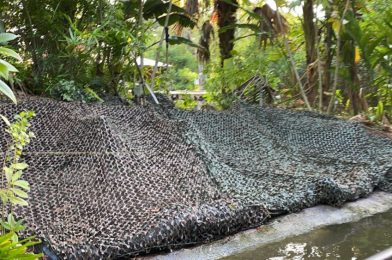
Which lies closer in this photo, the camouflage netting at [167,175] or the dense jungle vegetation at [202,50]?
the camouflage netting at [167,175]

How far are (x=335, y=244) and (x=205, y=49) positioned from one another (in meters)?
5.29

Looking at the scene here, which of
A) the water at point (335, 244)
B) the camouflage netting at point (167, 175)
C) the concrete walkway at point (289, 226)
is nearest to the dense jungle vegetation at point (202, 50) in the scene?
Answer: the camouflage netting at point (167, 175)

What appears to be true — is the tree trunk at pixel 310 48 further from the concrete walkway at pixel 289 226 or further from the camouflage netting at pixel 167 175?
the concrete walkway at pixel 289 226

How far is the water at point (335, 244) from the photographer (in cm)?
224

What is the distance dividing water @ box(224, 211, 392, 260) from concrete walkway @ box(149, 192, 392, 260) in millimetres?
46

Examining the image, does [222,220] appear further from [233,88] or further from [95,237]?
[233,88]

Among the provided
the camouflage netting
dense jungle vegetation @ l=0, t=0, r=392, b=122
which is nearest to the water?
the camouflage netting

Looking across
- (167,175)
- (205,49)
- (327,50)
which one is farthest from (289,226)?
(205,49)

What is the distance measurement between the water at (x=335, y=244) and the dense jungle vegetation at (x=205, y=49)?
232 cm

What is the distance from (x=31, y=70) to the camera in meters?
4.20

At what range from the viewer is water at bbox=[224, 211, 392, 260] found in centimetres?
224

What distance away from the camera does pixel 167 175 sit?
266 centimetres

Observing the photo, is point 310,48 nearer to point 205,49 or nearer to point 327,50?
point 327,50

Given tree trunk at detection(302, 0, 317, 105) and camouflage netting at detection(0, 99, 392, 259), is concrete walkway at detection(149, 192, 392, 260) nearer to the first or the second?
camouflage netting at detection(0, 99, 392, 259)
